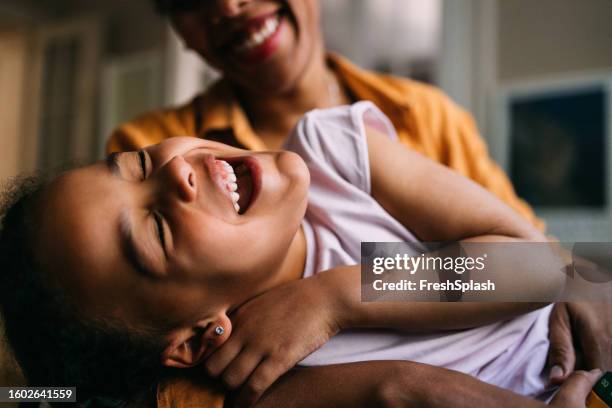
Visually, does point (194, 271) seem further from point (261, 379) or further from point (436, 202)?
point (436, 202)

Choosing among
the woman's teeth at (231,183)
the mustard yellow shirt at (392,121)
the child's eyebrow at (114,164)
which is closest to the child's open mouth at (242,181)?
the woman's teeth at (231,183)

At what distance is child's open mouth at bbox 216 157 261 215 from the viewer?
0.49 m

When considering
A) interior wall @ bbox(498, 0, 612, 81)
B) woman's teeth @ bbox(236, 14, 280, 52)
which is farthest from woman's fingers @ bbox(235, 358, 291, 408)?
interior wall @ bbox(498, 0, 612, 81)

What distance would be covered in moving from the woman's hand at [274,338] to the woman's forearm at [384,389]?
0.07ft

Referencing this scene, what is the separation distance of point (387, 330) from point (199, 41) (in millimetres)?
695

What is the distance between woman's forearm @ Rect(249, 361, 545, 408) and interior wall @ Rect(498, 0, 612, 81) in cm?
165

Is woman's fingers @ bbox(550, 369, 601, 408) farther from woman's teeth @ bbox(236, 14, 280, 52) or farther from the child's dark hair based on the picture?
woman's teeth @ bbox(236, 14, 280, 52)

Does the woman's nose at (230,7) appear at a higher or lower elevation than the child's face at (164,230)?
higher

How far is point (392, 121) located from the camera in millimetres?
1027

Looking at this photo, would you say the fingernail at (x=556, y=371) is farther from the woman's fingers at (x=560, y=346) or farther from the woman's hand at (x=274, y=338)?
the woman's hand at (x=274, y=338)

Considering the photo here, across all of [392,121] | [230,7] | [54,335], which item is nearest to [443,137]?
[392,121]

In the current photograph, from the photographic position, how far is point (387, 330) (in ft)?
1.72

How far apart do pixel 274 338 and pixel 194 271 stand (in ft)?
0.36

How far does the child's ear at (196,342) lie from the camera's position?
1.68 feet
